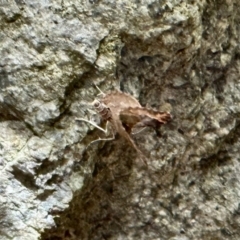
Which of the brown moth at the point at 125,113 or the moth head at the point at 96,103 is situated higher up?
the brown moth at the point at 125,113

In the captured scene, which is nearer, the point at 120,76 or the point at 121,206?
the point at 120,76

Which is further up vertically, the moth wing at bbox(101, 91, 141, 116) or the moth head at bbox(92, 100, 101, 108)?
the moth wing at bbox(101, 91, 141, 116)

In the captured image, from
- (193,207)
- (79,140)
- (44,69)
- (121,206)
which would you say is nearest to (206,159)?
(193,207)

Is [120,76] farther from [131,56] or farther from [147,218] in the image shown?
[147,218]

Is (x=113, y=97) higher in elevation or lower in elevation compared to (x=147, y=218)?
higher

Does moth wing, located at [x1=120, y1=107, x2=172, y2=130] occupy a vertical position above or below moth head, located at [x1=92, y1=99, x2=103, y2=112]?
above
